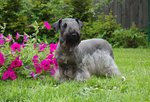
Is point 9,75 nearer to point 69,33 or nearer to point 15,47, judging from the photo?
point 15,47

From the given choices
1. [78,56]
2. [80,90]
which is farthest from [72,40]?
[80,90]

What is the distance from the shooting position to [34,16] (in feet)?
42.7

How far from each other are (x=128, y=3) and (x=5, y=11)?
558 cm

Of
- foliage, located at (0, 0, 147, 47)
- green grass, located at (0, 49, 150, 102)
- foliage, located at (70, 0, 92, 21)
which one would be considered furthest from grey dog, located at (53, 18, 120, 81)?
foliage, located at (70, 0, 92, 21)

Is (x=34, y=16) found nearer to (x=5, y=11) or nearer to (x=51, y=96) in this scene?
(x=5, y=11)

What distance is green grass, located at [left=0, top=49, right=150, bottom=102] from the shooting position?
4.81 meters

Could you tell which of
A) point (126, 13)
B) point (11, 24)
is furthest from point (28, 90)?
point (126, 13)

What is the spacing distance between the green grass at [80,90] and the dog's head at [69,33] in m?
0.65

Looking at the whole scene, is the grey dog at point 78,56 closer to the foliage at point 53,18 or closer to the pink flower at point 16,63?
the pink flower at point 16,63

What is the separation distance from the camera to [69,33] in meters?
5.66

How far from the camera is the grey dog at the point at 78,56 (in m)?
5.80

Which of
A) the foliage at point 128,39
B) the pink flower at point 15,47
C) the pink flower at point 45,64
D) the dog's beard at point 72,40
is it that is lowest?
the foliage at point 128,39

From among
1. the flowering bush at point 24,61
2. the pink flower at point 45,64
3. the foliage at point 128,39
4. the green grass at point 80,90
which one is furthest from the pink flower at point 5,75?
the foliage at point 128,39

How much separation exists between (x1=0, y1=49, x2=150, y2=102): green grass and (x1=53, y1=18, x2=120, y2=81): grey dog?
0.78 ft
